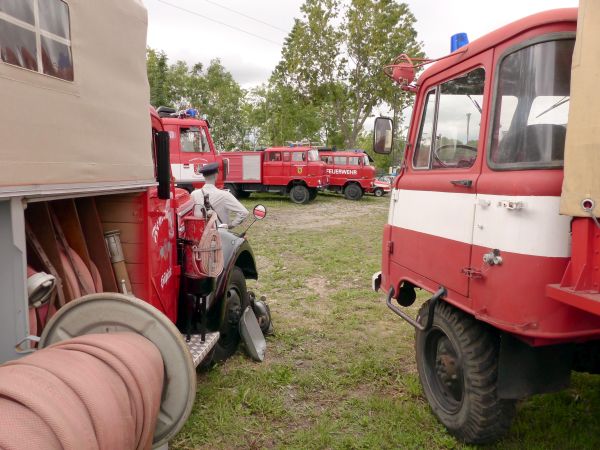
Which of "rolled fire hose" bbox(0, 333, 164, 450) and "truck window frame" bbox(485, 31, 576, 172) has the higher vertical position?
"truck window frame" bbox(485, 31, 576, 172)

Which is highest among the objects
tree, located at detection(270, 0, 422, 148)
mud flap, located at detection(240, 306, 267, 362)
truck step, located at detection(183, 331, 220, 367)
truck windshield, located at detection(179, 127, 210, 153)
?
tree, located at detection(270, 0, 422, 148)

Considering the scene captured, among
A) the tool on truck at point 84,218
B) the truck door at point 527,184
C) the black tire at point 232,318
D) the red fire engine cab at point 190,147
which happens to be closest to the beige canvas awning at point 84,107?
Answer: the tool on truck at point 84,218

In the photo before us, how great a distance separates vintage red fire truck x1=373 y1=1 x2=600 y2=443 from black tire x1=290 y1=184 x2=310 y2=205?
51.3 feet

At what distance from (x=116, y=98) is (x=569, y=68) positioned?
241cm

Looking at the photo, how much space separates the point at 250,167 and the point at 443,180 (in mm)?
17026

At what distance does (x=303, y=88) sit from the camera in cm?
2964

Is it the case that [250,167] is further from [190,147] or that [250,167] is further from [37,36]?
[37,36]

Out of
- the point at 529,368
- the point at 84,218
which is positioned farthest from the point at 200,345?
the point at 529,368

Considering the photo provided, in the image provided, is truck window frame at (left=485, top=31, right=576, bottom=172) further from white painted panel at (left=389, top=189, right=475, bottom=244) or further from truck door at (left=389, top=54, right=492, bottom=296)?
white painted panel at (left=389, top=189, right=475, bottom=244)

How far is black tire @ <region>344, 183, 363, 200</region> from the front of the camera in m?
20.7

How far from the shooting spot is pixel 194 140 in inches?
525

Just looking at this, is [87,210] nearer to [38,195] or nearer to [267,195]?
[38,195]

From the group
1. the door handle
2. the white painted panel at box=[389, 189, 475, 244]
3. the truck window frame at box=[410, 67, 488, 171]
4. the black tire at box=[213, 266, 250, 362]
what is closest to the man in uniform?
the black tire at box=[213, 266, 250, 362]

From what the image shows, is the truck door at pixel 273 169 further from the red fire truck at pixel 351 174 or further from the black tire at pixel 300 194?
the red fire truck at pixel 351 174
